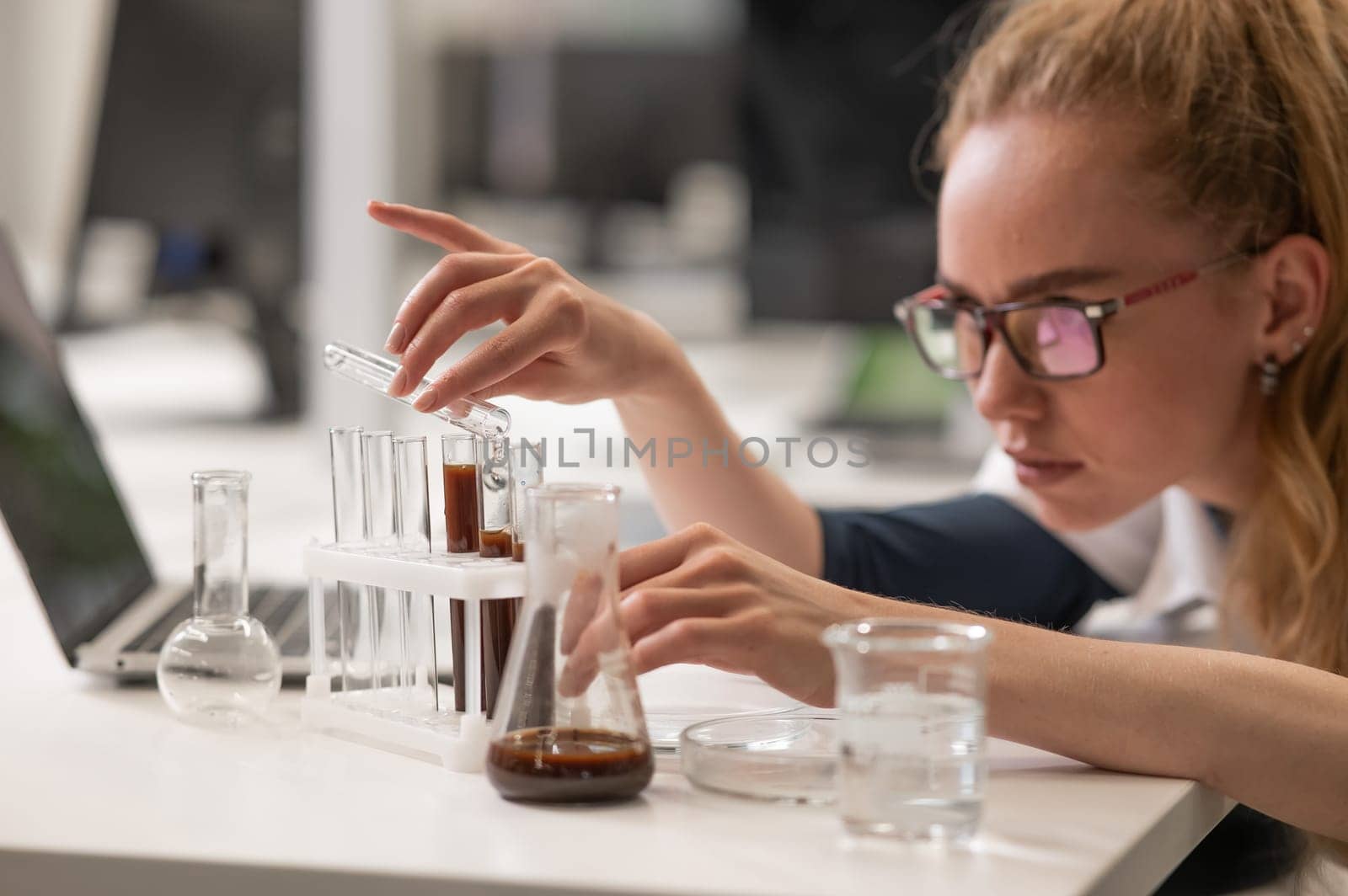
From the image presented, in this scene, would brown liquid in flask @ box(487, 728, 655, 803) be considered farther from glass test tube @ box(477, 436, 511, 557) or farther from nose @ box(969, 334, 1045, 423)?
nose @ box(969, 334, 1045, 423)

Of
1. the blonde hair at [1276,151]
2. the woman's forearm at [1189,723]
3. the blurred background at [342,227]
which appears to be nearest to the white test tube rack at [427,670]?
the woman's forearm at [1189,723]

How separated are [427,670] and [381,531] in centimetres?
8

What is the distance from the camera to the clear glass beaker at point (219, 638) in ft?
2.68

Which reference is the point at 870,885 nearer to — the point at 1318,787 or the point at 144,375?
the point at 1318,787

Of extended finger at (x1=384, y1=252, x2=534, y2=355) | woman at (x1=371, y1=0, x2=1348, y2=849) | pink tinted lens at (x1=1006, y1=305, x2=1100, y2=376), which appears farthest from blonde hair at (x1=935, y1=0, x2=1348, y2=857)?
extended finger at (x1=384, y1=252, x2=534, y2=355)

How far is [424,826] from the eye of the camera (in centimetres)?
63

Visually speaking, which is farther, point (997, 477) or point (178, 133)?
point (178, 133)

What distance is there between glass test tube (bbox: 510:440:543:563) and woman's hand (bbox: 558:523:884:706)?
57 mm

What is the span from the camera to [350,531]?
2.67 ft

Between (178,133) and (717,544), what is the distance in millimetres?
1749

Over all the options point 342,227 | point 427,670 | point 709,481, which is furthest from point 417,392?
point 342,227

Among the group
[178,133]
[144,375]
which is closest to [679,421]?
[178,133]

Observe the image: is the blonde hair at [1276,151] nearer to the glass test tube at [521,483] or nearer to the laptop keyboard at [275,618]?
the glass test tube at [521,483]

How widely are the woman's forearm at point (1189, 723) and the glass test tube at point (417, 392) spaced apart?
28 cm
